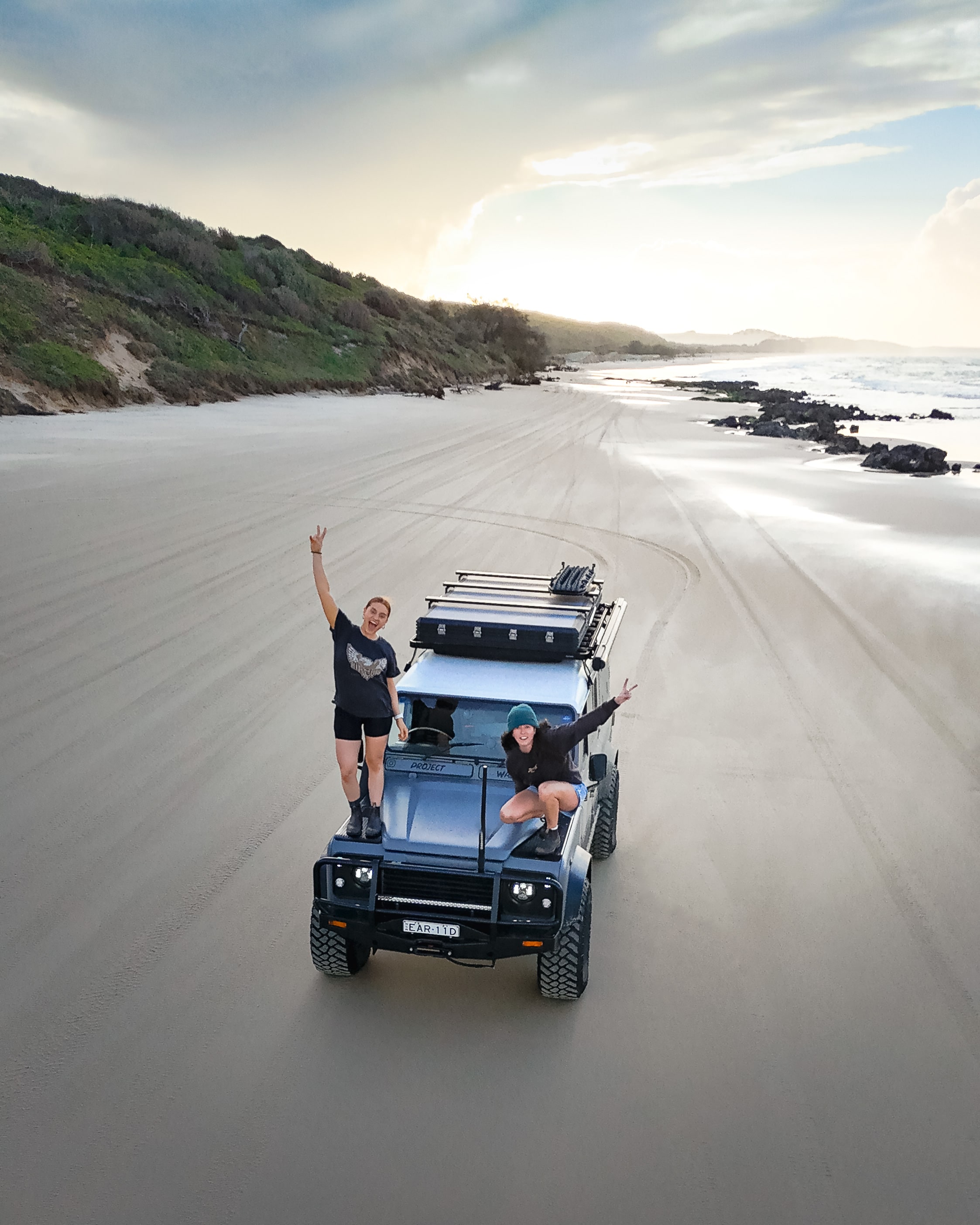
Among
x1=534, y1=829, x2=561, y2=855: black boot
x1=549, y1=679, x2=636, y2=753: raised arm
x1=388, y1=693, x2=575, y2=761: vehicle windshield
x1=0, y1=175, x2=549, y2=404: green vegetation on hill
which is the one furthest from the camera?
x1=0, y1=175, x2=549, y2=404: green vegetation on hill

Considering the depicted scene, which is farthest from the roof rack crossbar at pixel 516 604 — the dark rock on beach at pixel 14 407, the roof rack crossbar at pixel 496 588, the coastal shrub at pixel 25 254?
the coastal shrub at pixel 25 254

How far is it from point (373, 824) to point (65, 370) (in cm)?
3383

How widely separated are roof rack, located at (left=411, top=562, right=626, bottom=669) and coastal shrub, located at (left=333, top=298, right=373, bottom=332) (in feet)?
192

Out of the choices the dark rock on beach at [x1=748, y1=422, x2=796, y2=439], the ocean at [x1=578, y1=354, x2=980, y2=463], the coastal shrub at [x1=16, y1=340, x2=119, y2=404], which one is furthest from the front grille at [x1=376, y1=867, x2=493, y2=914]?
the dark rock on beach at [x1=748, y1=422, x2=796, y2=439]

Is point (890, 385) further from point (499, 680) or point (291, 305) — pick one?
point (499, 680)

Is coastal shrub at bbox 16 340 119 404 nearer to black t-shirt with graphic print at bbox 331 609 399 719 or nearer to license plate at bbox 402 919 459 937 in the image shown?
black t-shirt with graphic print at bbox 331 609 399 719

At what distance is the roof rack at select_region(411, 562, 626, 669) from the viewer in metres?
8.03

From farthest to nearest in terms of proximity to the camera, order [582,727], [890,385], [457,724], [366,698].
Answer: [890,385] < [457,724] < [366,698] < [582,727]

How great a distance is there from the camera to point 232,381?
44875 millimetres

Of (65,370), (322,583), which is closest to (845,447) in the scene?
(65,370)

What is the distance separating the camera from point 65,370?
3547 cm

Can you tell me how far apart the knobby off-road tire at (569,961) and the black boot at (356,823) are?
1428 mm

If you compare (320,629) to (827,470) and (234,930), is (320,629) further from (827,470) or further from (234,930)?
(827,470)

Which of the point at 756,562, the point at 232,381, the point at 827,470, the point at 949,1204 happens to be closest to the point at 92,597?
the point at 756,562
